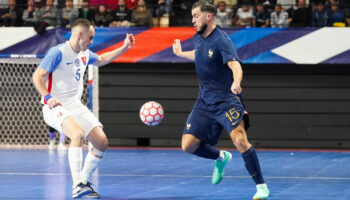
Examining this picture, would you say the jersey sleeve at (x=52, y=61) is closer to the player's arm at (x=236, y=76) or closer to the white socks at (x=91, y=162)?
the white socks at (x=91, y=162)

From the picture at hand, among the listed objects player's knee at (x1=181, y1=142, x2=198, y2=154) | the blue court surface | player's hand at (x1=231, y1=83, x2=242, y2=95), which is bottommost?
the blue court surface

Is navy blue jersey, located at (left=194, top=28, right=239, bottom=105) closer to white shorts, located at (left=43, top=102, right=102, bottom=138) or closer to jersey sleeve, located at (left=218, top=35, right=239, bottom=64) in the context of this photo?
jersey sleeve, located at (left=218, top=35, right=239, bottom=64)

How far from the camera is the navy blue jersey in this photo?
26.5 ft

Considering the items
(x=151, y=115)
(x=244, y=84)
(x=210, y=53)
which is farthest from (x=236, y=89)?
(x=244, y=84)

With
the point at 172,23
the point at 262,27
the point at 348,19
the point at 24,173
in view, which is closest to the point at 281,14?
the point at 262,27

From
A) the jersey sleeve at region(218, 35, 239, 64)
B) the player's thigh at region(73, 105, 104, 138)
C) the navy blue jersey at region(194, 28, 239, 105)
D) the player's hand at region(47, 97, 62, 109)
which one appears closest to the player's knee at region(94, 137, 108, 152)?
the player's thigh at region(73, 105, 104, 138)

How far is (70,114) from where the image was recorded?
27.4 ft

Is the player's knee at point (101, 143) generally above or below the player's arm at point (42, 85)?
below

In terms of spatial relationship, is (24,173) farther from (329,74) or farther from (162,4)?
(329,74)

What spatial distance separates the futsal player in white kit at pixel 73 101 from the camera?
8.18 metres

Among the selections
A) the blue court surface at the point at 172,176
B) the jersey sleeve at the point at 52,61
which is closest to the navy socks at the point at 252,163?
the blue court surface at the point at 172,176

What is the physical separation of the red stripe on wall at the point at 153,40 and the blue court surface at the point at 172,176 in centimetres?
233

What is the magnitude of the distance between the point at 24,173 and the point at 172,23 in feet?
21.7

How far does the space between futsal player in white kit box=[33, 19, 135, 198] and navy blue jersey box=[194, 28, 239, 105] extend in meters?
1.42
